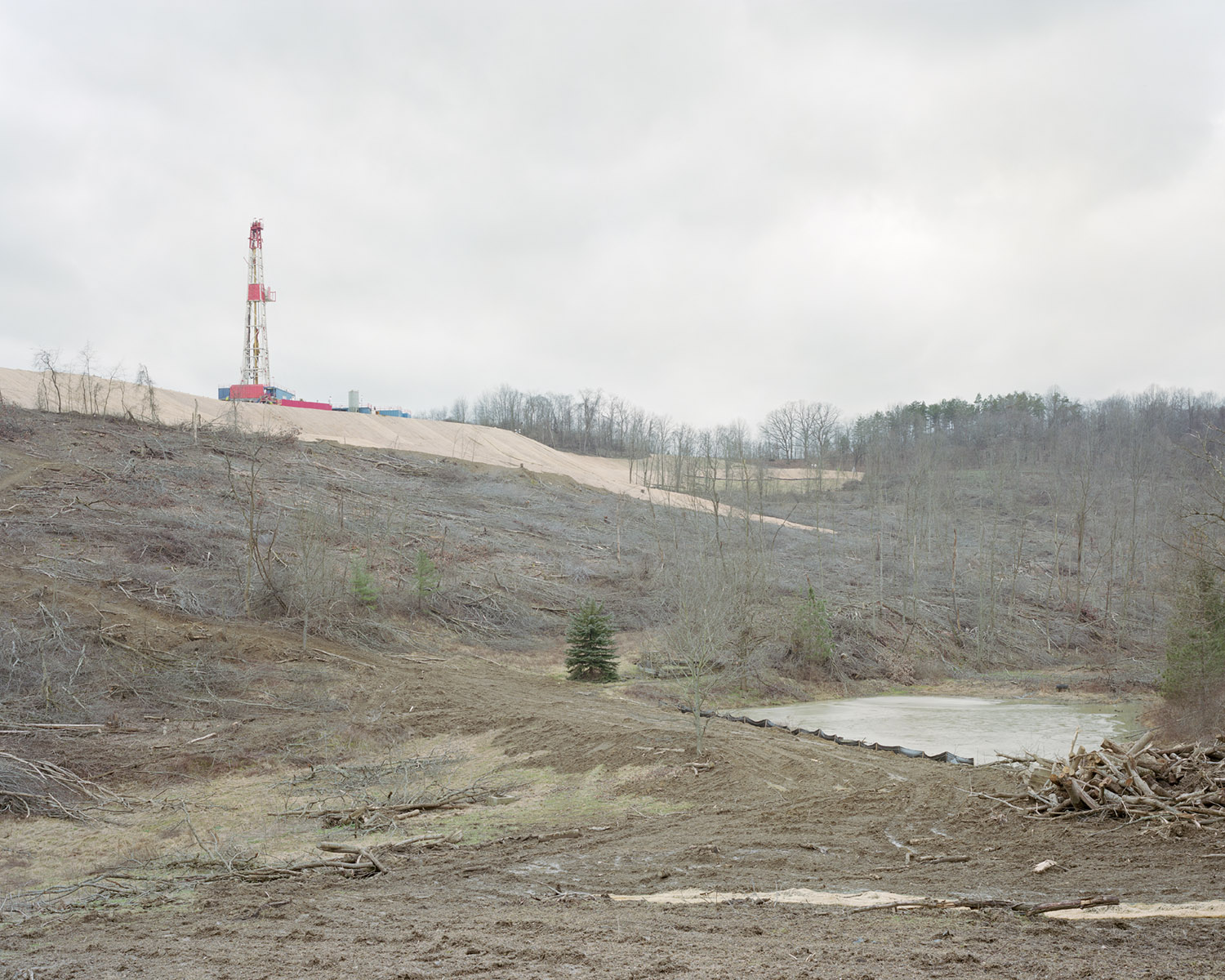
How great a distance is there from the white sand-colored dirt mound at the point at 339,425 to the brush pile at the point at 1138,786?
3620 centimetres

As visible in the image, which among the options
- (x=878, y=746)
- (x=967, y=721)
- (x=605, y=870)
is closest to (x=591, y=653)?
(x=878, y=746)

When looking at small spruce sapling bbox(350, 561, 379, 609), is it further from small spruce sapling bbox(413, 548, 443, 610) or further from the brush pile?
the brush pile

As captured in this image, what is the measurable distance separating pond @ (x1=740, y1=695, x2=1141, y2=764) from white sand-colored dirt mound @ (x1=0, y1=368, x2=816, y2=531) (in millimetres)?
21067

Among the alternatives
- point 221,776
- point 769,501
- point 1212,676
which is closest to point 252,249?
point 769,501

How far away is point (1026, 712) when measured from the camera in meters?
26.8

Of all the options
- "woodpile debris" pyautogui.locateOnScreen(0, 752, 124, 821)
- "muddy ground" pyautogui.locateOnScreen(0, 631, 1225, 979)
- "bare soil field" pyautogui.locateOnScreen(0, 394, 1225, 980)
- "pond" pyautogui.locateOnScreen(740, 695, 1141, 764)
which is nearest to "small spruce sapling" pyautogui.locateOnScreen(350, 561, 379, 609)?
"bare soil field" pyautogui.locateOnScreen(0, 394, 1225, 980)

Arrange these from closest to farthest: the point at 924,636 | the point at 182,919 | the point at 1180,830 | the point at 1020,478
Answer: the point at 182,919 → the point at 1180,830 → the point at 924,636 → the point at 1020,478

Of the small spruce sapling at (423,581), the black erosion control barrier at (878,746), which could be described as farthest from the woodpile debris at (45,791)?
the small spruce sapling at (423,581)

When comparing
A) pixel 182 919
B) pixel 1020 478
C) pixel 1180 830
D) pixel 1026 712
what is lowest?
pixel 1026 712

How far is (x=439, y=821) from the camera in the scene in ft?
38.2

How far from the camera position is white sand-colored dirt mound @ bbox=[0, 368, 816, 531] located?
2136 inches

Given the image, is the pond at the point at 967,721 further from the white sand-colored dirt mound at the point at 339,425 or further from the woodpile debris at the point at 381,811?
the white sand-colored dirt mound at the point at 339,425

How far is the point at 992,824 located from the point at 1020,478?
216ft

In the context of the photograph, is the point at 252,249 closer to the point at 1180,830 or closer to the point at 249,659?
the point at 249,659
